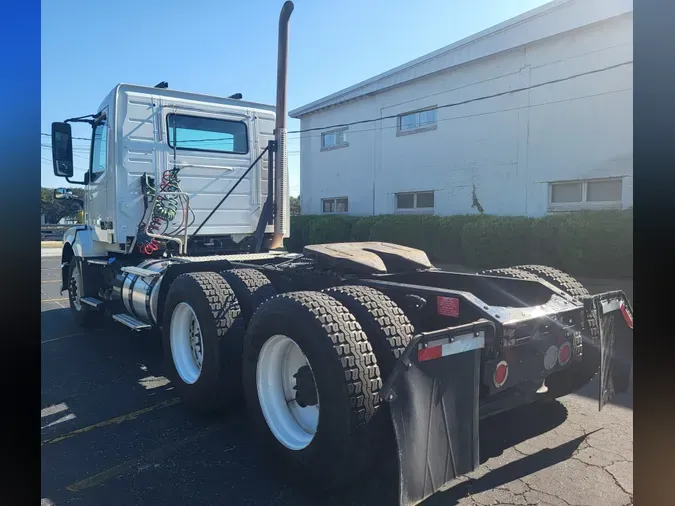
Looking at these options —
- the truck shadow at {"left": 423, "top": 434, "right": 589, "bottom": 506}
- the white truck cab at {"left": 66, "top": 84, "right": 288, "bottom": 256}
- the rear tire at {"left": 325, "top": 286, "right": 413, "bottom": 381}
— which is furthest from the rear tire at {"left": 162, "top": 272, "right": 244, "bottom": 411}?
the white truck cab at {"left": 66, "top": 84, "right": 288, "bottom": 256}

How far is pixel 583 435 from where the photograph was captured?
3918mm

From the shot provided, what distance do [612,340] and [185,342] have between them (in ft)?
11.9

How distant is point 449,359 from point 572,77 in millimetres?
11858

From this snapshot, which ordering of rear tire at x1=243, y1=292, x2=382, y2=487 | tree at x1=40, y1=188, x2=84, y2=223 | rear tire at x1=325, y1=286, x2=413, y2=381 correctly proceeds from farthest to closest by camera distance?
tree at x1=40, y1=188, x2=84, y2=223 < rear tire at x1=325, y1=286, x2=413, y2=381 < rear tire at x1=243, y1=292, x2=382, y2=487

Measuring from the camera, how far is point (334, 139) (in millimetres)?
20969

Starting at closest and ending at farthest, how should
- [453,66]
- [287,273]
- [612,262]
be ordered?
1. [287,273]
2. [612,262]
3. [453,66]

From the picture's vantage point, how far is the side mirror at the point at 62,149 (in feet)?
22.5

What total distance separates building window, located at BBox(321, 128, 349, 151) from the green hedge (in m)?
4.46

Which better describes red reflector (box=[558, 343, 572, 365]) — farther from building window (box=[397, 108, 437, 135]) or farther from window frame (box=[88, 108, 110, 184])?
building window (box=[397, 108, 437, 135])

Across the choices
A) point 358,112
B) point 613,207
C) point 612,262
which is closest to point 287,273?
point 612,262

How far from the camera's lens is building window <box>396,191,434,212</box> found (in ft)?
55.6

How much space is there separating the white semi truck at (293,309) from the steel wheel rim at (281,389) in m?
0.01

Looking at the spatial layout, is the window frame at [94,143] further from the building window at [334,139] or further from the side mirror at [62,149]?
the building window at [334,139]
